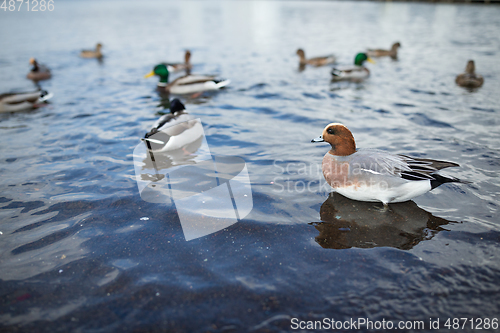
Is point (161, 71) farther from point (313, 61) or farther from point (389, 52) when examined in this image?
point (389, 52)

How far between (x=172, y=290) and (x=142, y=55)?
716 inches

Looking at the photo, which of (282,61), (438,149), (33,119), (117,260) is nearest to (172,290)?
(117,260)

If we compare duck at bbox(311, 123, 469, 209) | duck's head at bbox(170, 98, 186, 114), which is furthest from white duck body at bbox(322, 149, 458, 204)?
duck's head at bbox(170, 98, 186, 114)

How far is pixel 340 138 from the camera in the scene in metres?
4.82

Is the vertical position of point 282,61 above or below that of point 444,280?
above

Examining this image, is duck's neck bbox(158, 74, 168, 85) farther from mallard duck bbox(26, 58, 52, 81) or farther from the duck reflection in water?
the duck reflection in water

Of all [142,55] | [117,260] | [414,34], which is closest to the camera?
[117,260]

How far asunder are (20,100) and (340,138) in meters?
10.2

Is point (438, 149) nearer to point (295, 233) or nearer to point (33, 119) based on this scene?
point (295, 233)

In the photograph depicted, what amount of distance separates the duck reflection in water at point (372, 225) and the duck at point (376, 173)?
198 mm

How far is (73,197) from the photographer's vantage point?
17.1 ft

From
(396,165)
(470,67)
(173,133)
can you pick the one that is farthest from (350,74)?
(396,165)

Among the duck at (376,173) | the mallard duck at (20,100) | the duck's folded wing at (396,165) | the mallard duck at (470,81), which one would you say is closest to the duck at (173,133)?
the duck at (376,173)

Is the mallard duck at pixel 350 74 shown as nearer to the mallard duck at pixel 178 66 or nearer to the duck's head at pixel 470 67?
the duck's head at pixel 470 67
